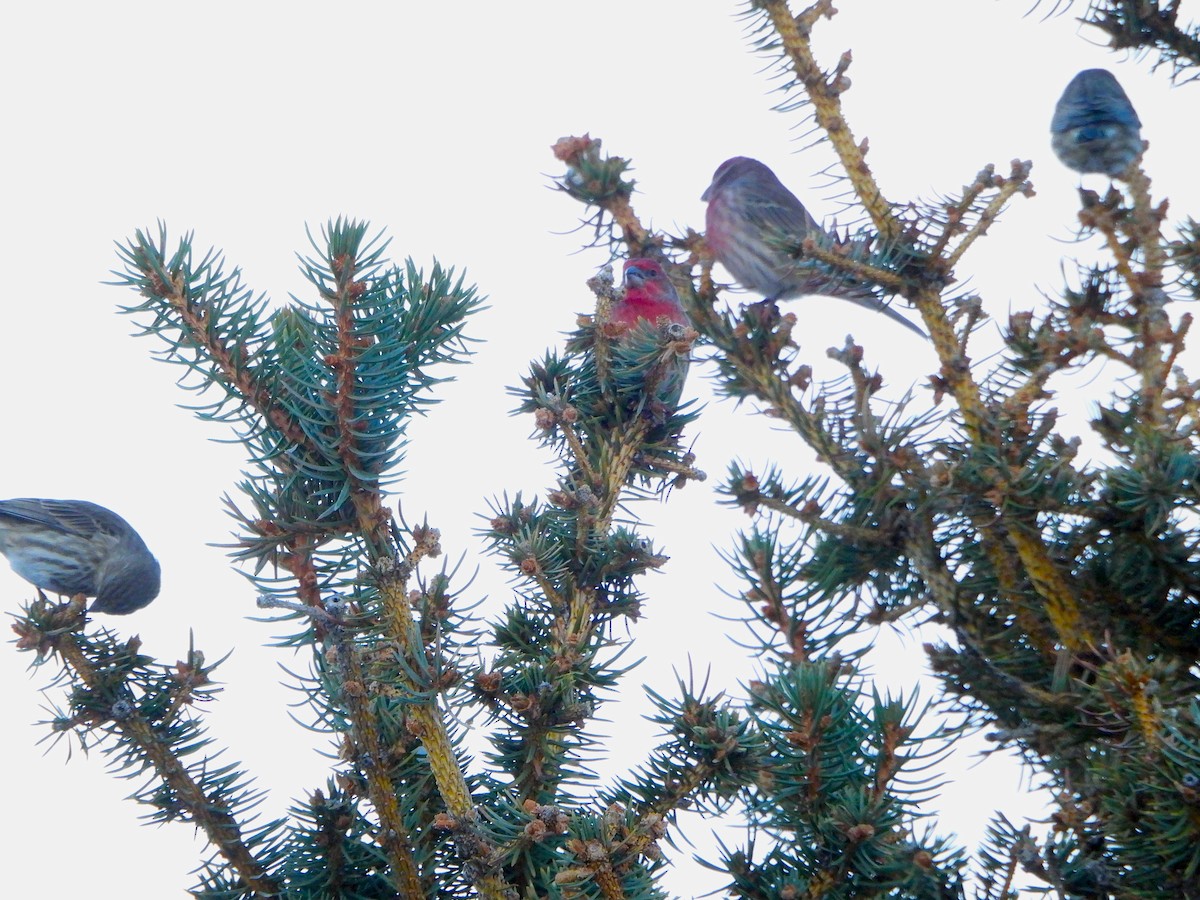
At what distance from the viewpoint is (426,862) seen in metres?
1.14

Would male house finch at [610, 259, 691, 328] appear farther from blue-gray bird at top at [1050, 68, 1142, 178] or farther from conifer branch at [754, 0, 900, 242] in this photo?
blue-gray bird at top at [1050, 68, 1142, 178]

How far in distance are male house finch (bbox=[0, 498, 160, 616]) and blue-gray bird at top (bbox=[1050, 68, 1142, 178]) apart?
6.04ft

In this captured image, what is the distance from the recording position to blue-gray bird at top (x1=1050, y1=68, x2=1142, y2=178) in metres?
1.99

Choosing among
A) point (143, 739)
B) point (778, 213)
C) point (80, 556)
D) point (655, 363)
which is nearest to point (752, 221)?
point (778, 213)

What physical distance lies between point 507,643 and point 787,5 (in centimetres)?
101

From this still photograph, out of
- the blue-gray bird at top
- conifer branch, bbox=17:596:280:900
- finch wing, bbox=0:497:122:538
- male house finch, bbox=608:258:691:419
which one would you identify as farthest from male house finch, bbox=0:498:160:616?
the blue-gray bird at top

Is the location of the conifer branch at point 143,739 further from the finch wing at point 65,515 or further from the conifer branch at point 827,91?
the finch wing at point 65,515

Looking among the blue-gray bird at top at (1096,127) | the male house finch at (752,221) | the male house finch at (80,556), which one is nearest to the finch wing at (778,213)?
the male house finch at (752,221)

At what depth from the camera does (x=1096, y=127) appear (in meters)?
2.00

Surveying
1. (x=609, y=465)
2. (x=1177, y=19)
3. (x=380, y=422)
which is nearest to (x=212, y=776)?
(x=380, y=422)

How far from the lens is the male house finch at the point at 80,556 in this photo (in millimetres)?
2287

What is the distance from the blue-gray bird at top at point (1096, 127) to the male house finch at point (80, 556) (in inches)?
72.5

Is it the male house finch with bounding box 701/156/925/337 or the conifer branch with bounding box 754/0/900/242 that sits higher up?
the male house finch with bounding box 701/156/925/337

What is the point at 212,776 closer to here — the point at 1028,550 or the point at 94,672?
the point at 94,672
